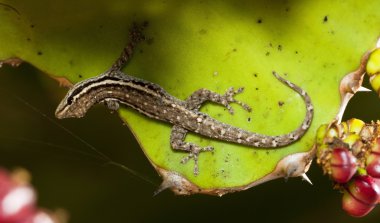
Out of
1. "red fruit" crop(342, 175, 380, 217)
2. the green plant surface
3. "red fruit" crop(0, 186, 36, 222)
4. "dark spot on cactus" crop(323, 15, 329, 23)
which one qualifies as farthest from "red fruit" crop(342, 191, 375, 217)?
"red fruit" crop(0, 186, 36, 222)

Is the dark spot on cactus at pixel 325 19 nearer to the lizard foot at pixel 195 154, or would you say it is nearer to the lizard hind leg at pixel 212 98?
the lizard hind leg at pixel 212 98

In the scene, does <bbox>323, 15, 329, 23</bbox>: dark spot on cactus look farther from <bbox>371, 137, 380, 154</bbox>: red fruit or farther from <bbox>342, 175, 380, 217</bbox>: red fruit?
<bbox>342, 175, 380, 217</bbox>: red fruit

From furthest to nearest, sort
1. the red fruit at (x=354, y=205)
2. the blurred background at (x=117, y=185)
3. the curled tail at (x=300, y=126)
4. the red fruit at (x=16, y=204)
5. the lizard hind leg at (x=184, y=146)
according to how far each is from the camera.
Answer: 1. the blurred background at (x=117, y=185)
2. the lizard hind leg at (x=184, y=146)
3. the curled tail at (x=300, y=126)
4. the red fruit at (x=354, y=205)
5. the red fruit at (x=16, y=204)

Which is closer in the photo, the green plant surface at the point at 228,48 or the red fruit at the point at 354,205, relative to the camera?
the red fruit at the point at 354,205

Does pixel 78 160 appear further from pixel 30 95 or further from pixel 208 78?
pixel 208 78

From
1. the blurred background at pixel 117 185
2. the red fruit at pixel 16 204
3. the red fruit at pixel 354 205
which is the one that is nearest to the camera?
the red fruit at pixel 16 204

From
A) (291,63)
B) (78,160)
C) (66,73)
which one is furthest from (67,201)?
(291,63)

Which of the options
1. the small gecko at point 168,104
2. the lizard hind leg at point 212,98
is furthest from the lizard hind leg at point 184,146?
the lizard hind leg at point 212,98
